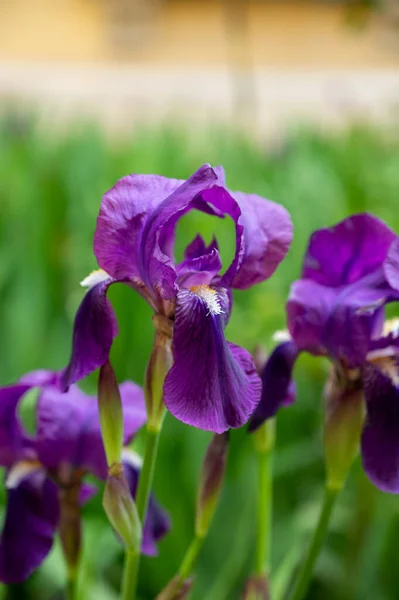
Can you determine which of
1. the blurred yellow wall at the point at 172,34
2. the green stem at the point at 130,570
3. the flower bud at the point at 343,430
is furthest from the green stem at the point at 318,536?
the blurred yellow wall at the point at 172,34

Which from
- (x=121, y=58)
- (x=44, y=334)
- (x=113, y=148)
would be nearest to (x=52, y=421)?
(x=44, y=334)

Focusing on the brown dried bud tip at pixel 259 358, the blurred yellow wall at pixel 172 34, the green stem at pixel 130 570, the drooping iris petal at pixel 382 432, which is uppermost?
the blurred yellow wall at pixel 172 34

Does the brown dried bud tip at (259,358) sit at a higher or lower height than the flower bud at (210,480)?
higher

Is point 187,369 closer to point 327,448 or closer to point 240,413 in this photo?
point 240,413

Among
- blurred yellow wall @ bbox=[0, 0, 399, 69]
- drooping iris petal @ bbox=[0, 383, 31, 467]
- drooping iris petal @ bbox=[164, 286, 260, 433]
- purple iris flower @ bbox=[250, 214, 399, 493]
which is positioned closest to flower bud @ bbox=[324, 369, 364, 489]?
purple iris flower @ bbox=[250, 214, 399, 493]

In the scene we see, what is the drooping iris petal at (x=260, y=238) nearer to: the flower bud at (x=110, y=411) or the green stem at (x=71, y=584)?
the flower bud at (x=110, y=411)

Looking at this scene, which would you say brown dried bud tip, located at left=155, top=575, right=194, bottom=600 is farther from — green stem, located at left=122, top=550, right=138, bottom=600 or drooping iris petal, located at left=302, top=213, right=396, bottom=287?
drooping iris petal, located at left=302, top=213, right=396, bottom=287

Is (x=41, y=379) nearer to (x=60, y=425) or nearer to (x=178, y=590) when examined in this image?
(x=60, y=425)
